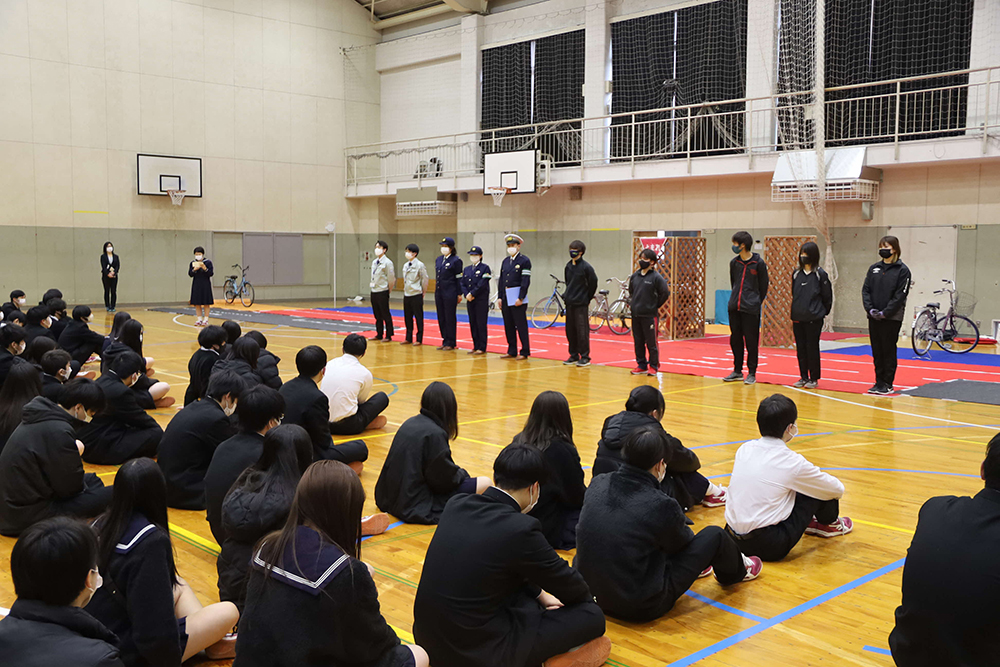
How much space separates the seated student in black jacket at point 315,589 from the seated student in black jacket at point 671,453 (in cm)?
202

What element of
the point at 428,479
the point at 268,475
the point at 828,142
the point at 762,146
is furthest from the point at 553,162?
the point at 268,475

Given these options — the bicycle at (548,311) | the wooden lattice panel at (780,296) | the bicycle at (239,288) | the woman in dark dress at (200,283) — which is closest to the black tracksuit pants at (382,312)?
the bicycle at (548,311)

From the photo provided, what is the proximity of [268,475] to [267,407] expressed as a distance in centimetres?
70

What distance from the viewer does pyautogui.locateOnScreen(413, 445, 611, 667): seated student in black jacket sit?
277 cm

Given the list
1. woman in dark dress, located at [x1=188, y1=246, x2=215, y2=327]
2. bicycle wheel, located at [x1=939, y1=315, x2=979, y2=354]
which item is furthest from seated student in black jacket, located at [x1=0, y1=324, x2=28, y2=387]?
bicycle wheel, located at [x1=939, y1=315, x2=979, y2=354]

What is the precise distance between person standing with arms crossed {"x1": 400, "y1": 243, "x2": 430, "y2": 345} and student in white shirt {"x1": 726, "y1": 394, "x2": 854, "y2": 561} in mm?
9547

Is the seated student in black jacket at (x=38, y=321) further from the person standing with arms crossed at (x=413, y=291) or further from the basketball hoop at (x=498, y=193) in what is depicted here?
the basketball hoop at (x=498, y=193)

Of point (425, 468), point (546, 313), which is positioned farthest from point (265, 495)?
point (546, 313)

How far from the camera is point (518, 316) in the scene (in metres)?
12.1

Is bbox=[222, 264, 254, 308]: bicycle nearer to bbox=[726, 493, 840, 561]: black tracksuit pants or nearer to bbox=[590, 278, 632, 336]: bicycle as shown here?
bbox=[590, 278, 632, 336]: bicycle

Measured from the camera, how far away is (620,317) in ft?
51.9

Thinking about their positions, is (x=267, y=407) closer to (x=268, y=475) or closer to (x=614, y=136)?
(x=268, y=475)

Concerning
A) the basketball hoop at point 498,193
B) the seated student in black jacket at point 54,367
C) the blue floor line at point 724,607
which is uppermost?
the basketball hoop at point 498,193

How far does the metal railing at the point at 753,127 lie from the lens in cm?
1441
